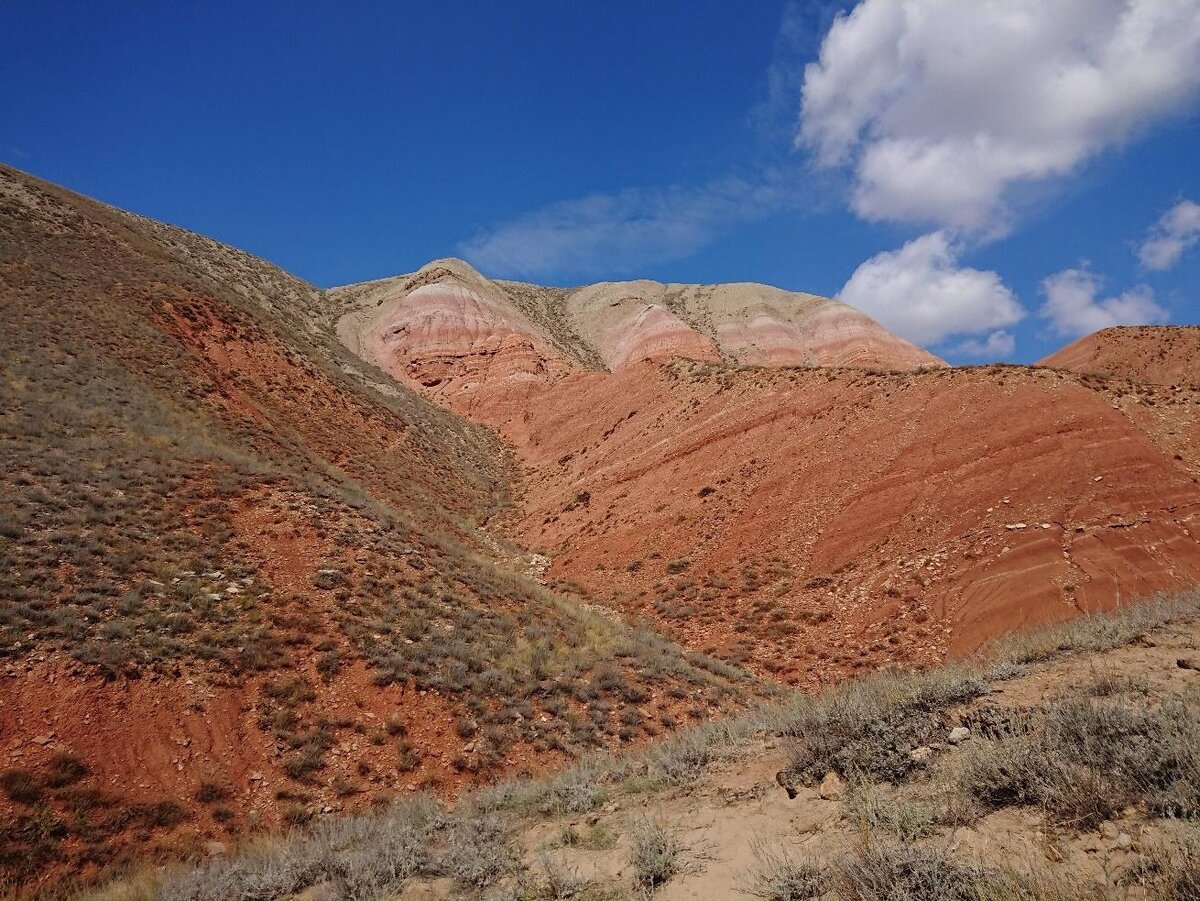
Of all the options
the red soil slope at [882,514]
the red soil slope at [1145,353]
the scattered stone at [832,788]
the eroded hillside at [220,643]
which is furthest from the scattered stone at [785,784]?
the red soil slope at [1145,353]

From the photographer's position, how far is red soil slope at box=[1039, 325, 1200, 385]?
46.4 meters

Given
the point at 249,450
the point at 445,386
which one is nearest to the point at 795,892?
the point at 249,450

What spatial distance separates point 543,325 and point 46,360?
51.7 m

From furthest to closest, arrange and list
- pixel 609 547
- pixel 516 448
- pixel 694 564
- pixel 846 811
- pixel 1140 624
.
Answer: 1. pixel 516 448
2. pixel 609 547
3. pixel 694 564
4. pixel 1140 624
5. pixel 846 811

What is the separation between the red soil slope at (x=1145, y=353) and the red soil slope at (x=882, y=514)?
31086 millimetres

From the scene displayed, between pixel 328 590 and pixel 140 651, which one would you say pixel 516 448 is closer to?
pixel 328 590

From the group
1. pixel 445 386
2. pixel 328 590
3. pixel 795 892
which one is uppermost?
pixel 445 386

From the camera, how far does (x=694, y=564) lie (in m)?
20.4

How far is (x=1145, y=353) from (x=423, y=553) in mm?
61657

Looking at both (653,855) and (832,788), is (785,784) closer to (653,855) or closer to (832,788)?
(832,788)

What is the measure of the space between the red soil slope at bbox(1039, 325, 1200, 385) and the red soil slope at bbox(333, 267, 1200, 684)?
31.1 meters

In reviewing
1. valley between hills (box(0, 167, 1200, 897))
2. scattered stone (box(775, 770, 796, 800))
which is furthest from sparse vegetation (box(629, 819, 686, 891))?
scattered stone (box(775, 770, 796, 800))

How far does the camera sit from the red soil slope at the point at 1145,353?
4644 cm

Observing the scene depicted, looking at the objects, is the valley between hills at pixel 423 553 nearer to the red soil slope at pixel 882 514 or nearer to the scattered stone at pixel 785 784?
the red soil slope at pixel 882 514
